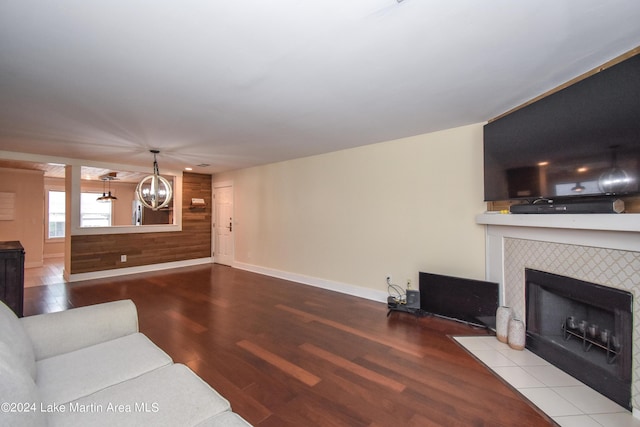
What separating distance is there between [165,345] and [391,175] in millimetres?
3418

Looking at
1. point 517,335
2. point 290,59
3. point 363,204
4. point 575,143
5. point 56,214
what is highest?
Answer: point 290,59

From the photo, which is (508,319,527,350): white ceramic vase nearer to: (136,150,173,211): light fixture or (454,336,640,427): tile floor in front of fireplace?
(454,336,640,427): tile floor in front of fireplace

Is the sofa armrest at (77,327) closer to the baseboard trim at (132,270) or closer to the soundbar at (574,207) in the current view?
the soundbar at (574,207)

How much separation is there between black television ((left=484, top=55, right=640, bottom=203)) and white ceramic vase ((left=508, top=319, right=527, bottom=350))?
1188 mm

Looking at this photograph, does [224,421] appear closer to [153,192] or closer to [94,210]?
[153,192]

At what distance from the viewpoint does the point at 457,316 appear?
10.5ft

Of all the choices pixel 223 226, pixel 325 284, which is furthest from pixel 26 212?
pixel 325 284

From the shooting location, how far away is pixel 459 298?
10.5ft

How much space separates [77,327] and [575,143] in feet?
12.4

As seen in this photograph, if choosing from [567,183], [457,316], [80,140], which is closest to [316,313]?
[457,316]

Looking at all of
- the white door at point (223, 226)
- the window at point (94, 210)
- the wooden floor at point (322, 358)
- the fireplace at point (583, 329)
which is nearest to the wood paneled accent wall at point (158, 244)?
the white door at point (223, 226)

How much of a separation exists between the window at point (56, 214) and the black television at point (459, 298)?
10.0 meters

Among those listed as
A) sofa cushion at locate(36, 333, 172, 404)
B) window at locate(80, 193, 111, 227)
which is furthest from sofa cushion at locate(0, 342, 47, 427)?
window at locate(80, 193, 111, 227)

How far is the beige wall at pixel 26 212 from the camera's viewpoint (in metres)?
6.27
